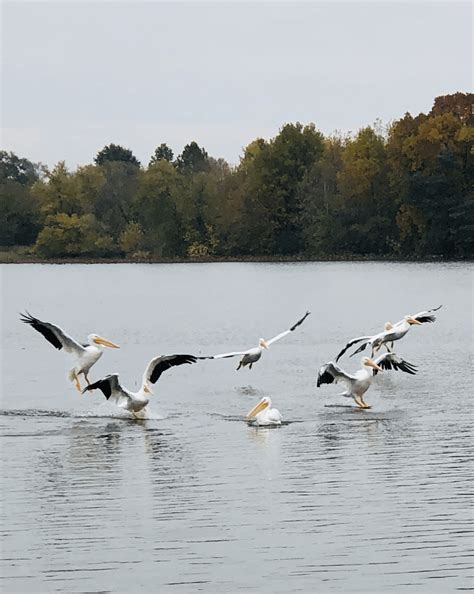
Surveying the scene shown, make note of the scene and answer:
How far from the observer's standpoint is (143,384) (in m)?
16.5

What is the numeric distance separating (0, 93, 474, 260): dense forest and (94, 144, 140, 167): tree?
3184 cm

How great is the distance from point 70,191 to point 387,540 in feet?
266

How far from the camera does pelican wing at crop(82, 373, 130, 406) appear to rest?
16.1m

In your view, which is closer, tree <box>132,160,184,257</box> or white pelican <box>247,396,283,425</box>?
white pelican <box>247,396,283,425</box>

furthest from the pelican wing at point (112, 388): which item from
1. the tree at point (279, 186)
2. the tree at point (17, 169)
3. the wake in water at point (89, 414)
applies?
the tree at point (17, 169)

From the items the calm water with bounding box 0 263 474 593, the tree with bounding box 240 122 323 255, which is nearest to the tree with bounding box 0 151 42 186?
the tree with bounding box 240 122 323 255

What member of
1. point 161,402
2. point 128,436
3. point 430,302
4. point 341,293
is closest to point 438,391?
point 161,402

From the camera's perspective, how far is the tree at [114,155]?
428 feet

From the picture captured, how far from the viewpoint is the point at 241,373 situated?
74.9 feet

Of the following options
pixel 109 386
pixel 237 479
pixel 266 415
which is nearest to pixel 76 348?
pixel 109 386

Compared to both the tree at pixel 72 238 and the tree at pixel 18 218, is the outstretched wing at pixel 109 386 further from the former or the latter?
the tree at pixel 18 218

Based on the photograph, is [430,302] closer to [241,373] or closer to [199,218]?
[241,373]

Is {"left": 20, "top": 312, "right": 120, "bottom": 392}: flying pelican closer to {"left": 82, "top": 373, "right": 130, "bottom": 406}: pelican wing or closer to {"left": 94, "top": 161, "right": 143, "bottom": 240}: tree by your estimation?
{"left": 82, "top": 373, "right": 130, "bottom": 406}: pelican wing

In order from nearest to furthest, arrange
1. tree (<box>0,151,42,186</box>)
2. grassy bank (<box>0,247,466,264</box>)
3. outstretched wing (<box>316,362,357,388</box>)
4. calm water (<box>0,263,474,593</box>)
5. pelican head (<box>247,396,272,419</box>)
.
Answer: calm water (<box>0,263,474,593</box>) → pelican head (<box>247,396,272,419</box>) → outstretched wing (<box>316,362,357,388</box>) → grassy bank (<box>0,247,466,264</box>) → tree (<box>0,151,42,186</box>)
